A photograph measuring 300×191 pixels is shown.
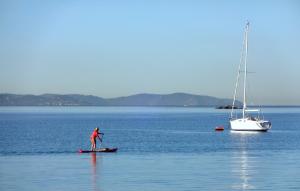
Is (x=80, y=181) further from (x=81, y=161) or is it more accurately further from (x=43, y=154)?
(x=43, y=154)

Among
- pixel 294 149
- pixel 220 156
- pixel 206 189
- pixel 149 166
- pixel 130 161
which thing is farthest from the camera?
pixel 294 149

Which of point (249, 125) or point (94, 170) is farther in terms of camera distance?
point (249, 125)

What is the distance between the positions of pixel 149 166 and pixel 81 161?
5982 millimetres

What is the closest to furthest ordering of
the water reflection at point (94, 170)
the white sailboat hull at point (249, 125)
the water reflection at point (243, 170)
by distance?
1. the water reflection at point (94, 170)
2. the water reflection at point (243, 170)
3. the white sailboat hull at point (249, 125)

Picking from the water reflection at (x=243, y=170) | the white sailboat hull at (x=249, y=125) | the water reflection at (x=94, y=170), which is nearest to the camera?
the water reflection at (x=94, y=170)

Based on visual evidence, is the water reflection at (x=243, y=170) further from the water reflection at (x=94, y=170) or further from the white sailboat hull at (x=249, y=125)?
the white sailboat hull at (x=249, y=125)

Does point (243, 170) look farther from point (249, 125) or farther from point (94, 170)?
point (249, 125)

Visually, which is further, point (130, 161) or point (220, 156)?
point (220, 156)

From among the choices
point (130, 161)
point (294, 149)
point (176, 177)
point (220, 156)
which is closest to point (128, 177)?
point (176, 177)

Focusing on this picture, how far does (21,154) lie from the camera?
5678 centimetres

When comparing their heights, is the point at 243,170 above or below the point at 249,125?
below

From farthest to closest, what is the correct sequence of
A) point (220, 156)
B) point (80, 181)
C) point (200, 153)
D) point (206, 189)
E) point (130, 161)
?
point (200, 153), point (220, 156), point (130, 161), point (80, 181), point (206, 189)

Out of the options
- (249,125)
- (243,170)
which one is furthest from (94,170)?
(249,125)

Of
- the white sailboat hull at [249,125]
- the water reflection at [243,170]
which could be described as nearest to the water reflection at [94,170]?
the water reflection at [243,170]
